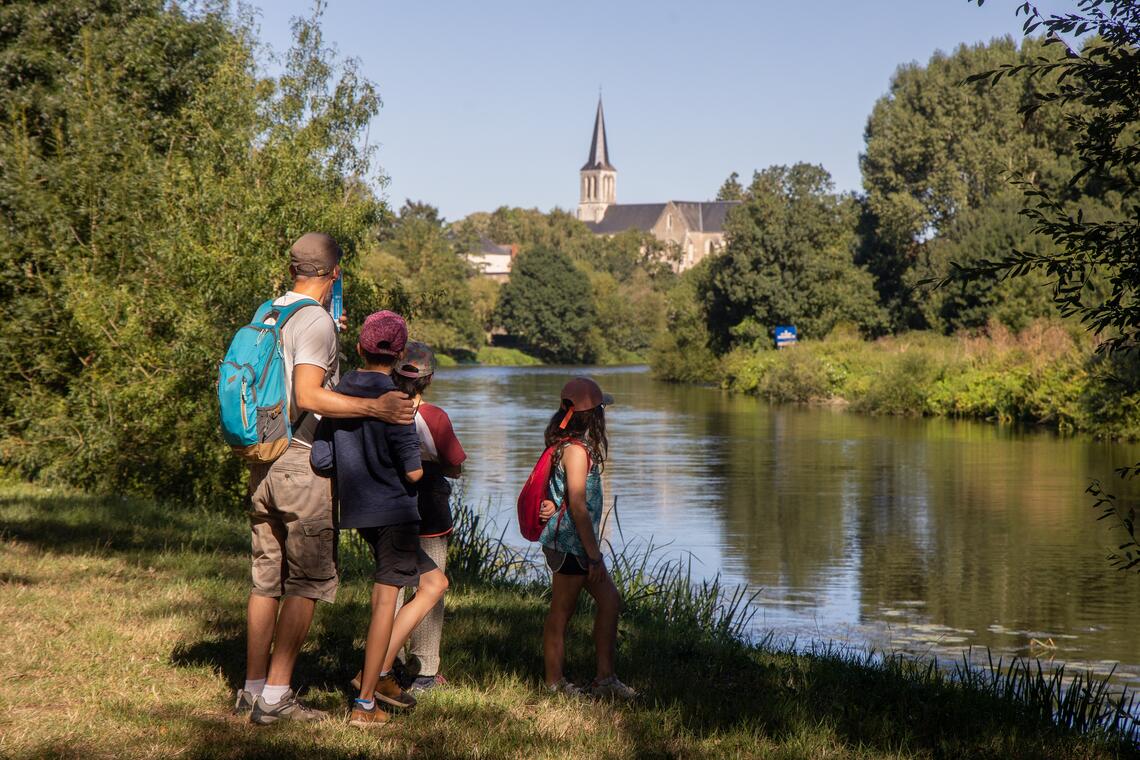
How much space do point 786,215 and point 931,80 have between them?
37.2ft

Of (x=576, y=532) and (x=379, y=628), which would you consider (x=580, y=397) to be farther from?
(x=379, y=628)

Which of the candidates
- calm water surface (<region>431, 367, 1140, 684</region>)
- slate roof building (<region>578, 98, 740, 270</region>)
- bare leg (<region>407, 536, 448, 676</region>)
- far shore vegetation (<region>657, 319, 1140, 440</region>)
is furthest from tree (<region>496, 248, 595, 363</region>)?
bare leg (<region>407, 536, 448, 676</region>)

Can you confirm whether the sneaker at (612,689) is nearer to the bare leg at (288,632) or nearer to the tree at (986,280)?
the bare leg at (288,632)

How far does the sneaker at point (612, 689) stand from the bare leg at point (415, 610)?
83 centimetres

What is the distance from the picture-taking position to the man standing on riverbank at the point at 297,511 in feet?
16.1

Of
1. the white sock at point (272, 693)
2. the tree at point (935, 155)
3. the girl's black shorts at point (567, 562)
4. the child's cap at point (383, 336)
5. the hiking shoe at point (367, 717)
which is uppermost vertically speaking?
the tree at point (935, 155)

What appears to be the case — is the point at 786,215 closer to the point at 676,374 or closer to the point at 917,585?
the point at 676,374

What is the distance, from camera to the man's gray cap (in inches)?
201

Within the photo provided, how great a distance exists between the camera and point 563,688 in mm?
5727

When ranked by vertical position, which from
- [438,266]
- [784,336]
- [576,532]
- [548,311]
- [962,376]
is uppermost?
[438,266]

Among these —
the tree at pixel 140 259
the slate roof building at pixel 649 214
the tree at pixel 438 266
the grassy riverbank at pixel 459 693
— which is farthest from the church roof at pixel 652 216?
the grassy riverbank at pixel 459 693

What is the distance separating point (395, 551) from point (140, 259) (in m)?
11.4

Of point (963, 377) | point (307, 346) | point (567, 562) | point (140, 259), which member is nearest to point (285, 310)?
point (307, 346)

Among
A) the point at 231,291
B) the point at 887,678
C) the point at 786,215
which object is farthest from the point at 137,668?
the point at 786,215
